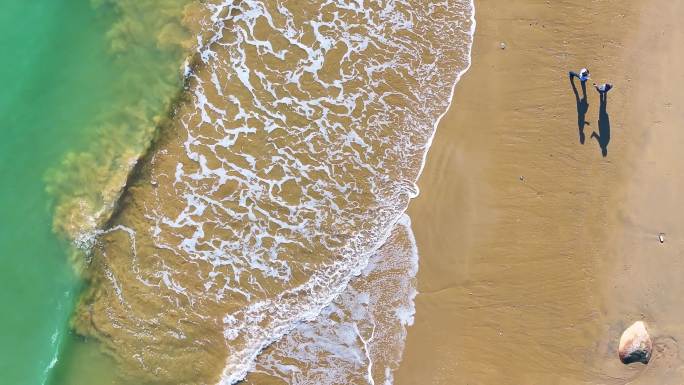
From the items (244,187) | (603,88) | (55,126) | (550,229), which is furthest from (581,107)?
(55,126)

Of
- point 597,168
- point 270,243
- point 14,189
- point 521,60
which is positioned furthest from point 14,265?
point 597,168

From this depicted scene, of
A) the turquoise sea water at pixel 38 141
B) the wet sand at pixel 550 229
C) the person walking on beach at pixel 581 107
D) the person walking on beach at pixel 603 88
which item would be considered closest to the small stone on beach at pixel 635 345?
the wet sand at pixel 550 229

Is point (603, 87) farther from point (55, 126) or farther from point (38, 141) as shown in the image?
point (38, 141)

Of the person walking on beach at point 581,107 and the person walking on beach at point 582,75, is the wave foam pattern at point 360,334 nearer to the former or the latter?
the person walking on beach at point 581,107

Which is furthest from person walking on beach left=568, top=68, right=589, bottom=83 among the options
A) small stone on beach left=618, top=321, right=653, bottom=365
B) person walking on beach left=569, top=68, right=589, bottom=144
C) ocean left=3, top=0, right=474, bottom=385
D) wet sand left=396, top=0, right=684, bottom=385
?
small stone on beach left=618, top=321, right=653, bottom=365

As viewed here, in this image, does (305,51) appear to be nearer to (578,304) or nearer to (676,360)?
(578,304)
